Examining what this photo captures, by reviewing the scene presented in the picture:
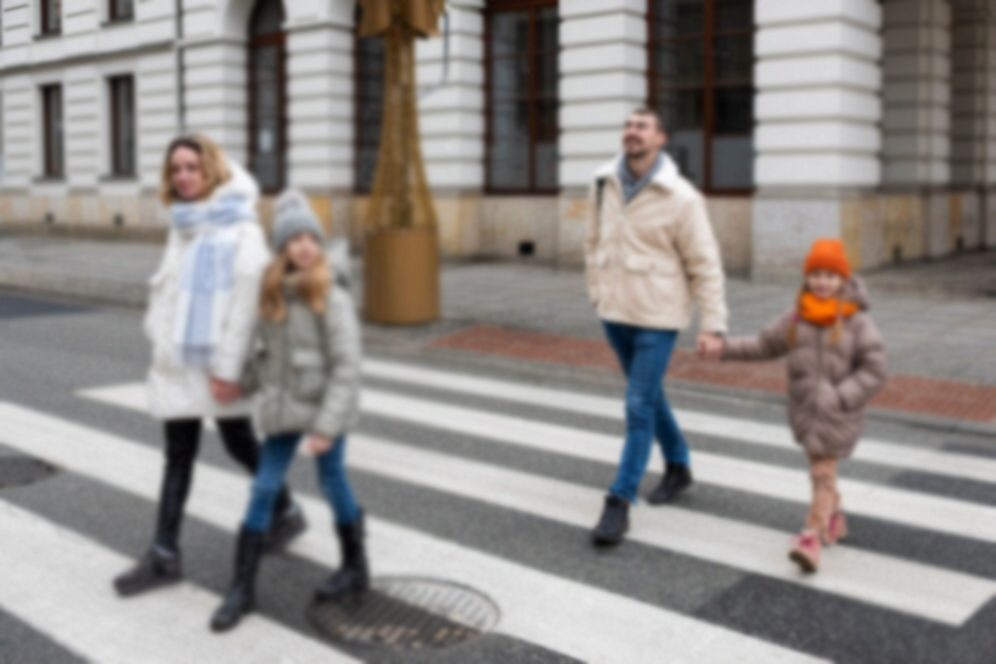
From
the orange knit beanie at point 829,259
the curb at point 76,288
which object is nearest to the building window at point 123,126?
the curb at point 76,288

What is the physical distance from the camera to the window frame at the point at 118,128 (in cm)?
2600

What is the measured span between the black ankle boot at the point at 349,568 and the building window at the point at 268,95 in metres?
19.6

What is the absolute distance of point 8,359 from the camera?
35.8 feet

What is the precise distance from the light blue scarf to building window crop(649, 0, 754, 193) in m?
13.9

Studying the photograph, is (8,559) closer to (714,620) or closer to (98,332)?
(714,620)

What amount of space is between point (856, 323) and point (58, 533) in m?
3.68

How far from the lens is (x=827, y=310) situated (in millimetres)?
5125

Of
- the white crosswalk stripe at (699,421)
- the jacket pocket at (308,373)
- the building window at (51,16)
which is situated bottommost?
the white crosswalk stripe at (699,421)

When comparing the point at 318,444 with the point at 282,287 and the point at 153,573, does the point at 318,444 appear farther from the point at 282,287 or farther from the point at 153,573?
the point at 153,573

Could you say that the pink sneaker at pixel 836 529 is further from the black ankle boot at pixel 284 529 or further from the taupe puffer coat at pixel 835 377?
the black ankle boot at pixel 284 529

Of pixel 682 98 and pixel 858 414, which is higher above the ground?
pixel 682 98

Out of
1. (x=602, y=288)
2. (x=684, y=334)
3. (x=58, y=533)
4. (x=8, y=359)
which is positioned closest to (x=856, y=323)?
(x=602, y=288)

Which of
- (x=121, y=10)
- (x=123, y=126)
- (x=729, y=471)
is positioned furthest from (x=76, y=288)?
(x=729, y=471)

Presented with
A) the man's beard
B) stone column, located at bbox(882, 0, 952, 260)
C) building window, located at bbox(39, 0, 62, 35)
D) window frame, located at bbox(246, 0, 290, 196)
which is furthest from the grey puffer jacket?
window frame, located at bbox(246, 0, 290, 196)
